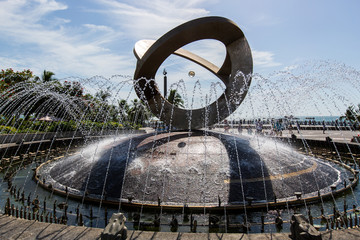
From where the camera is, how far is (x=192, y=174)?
971cm

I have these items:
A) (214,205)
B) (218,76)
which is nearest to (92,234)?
(214,205)

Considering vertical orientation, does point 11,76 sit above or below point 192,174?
above

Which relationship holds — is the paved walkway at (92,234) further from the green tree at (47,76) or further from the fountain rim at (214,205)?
the green tree at (47,76)

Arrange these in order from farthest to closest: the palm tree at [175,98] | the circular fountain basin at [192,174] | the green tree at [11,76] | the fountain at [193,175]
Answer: the palm tree at [175,98]
the green tree at [11,76]
the circular fountain basin at [192,174]
the fountain at [193,175]

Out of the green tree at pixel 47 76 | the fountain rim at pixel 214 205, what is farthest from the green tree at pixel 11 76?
the fountain rim at pixel 214 205

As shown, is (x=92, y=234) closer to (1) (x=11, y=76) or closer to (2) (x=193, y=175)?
(2) (x=193, y=175)

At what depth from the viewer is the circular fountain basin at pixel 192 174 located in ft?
28.7

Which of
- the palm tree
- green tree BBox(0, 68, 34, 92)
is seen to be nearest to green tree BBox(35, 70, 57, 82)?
green tree BBox(0, 68, 34, 92)

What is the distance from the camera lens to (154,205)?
26.4 ft

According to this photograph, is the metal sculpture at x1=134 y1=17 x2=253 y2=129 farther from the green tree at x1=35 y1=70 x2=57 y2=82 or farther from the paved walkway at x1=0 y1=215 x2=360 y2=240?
the green tree at x1=35 y1=70 x2=57 y2=82

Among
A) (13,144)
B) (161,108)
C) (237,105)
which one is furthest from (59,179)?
(13,144)

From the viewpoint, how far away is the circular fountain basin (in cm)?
875

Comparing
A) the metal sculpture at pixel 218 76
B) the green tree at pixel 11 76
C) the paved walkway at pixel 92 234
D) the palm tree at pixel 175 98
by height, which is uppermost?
the palm tree at pixel 175 98

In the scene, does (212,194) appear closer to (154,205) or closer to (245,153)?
(154,205)
